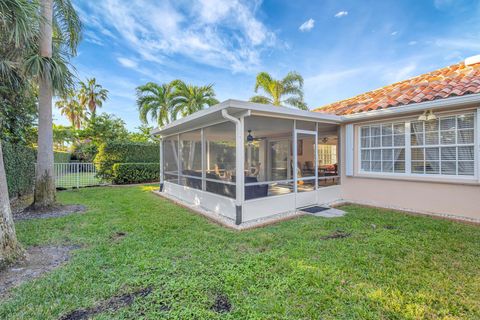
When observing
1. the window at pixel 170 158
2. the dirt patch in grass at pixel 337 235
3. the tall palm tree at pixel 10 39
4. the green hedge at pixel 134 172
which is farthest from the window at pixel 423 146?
the green hedge at pixel 134 172

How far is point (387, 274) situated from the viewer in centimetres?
338

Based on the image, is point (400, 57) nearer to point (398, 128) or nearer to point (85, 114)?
point (398, 128)

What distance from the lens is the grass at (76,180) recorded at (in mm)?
12708

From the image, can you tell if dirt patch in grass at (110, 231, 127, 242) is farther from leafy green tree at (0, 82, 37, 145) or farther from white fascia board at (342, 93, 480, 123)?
white fascia board at (342, 93, 480, 123)

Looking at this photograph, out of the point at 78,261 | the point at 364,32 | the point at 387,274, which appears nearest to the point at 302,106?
the point at 364,32

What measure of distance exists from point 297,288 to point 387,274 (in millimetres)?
1491

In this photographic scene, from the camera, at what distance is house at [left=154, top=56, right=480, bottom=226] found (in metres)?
5.97

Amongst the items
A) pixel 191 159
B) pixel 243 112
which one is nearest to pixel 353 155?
pixel 243 112

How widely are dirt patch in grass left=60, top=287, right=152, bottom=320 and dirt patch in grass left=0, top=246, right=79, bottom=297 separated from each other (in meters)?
1.36

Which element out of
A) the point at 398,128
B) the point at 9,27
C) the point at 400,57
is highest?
the point at 400,57

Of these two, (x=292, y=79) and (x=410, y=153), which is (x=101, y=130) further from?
(x=410, y=153)

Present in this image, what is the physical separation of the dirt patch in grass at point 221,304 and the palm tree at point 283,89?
55.3ft

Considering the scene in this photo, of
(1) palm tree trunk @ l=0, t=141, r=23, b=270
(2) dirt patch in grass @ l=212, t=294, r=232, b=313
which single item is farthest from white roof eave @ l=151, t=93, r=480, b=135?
(1) palm tree trunk @ l=0, t=141, r=23, b=270

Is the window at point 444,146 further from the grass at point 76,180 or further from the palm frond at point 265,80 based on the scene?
the grass at point 76,180
